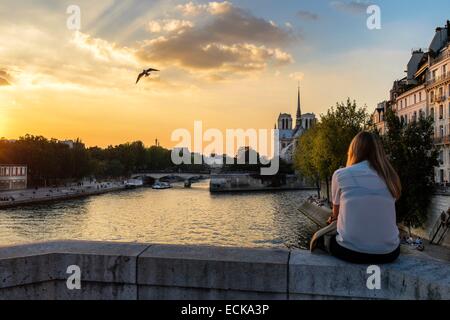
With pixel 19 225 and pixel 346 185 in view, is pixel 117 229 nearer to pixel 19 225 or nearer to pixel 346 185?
pixel 19 225

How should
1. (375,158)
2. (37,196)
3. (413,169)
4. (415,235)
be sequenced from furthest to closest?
(37,196) → (415,235) → (413,169) → (375,158)

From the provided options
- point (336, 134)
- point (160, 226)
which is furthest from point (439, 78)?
point (160, 226)

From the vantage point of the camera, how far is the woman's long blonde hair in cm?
441

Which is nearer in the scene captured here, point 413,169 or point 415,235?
point 413,169

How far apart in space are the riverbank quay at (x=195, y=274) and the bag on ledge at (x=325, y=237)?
0.10 metres

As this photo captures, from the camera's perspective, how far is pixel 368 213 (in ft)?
14.1

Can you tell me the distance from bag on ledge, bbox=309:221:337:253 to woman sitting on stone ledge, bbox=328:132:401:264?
0.27 feet

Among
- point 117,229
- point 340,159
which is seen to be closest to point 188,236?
point 117,229

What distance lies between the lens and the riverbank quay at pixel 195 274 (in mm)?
4117

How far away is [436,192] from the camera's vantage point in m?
32.8

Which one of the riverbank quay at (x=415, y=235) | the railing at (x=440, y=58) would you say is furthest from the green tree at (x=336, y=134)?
the railing at (x=440, y=58)

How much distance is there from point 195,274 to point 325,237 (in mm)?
1359

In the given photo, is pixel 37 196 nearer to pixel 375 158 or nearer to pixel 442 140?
pixel 442 140

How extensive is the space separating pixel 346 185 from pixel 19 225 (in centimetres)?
4568
